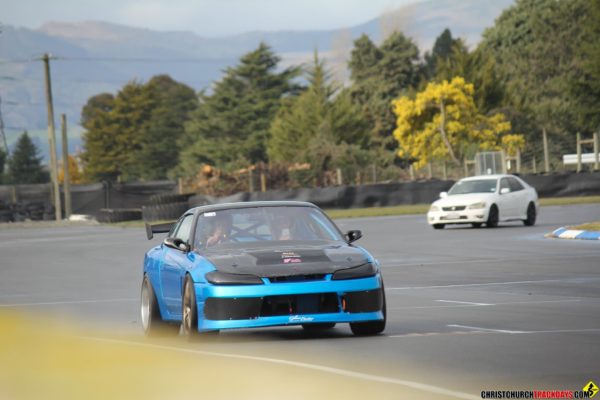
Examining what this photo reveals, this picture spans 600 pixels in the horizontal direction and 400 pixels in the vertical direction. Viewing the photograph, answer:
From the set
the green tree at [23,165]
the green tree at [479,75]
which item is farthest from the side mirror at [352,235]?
the green tree at [23,165]

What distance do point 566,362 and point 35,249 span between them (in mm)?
28606

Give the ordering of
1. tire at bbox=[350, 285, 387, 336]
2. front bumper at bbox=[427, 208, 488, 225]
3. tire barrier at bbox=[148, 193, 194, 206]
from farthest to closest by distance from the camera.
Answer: tire barrier at bbox=[148, 193, 194, 206], front bumper at bbox=[427, 208, 488, 225], tire at bbox=[350, 285, 387, 336]

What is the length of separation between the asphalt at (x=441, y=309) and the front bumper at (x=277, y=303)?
23 centimetres

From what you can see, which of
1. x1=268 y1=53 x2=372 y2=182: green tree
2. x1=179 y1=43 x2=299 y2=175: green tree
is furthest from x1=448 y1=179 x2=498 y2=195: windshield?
x1=179 y1=43 x2=299 y2=175: green tree

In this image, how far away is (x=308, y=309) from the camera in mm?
11867

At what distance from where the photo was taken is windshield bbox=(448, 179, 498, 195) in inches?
1497

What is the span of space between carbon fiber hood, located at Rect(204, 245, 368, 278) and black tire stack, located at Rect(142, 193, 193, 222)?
43.3 m

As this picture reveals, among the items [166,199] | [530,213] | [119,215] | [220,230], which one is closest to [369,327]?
[220,230]

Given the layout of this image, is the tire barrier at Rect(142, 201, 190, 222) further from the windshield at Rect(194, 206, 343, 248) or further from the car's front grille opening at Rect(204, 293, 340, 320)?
the car's front grille opening at Rect(204, 293, 340, 320)

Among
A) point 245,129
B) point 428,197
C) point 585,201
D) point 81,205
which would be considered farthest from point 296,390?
point 245,129

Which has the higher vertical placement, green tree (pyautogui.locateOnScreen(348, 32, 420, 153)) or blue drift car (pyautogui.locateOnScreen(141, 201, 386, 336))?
green tree (pyautogui.locateOnScreen(348, 32, 420, 153))

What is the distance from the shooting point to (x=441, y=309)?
50.3 ft

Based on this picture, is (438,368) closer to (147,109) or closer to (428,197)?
(428,197)

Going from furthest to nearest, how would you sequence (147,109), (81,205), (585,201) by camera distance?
1. (147,109)
2. (81,205)
3. (585,201)
